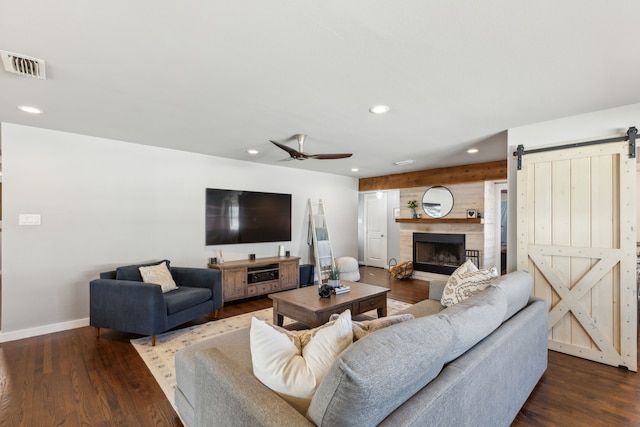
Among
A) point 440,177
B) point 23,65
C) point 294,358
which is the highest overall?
point 23,65

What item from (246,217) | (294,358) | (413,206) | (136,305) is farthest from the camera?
(413,206)

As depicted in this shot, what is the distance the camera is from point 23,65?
1.93m

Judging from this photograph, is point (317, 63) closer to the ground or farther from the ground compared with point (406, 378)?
farther from the ground

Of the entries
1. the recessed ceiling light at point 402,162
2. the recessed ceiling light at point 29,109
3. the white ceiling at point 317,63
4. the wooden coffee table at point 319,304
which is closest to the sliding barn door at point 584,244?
the white ceiling at point 317,63

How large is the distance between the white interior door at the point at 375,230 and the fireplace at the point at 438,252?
1.37 meters

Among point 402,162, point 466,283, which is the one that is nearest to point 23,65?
point 466,283

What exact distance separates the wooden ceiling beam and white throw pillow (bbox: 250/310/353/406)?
4809mm

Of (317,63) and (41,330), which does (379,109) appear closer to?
(317,63)

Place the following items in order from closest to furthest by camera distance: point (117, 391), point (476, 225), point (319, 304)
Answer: point (117, 391), point (319, 304), point (476, 225)

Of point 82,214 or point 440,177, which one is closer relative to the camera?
point 82,214

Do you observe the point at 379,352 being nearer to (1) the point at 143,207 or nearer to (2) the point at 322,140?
(2) the point at 322,140

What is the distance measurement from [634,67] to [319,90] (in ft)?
7.03

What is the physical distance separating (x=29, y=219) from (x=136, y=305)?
5.44 feet

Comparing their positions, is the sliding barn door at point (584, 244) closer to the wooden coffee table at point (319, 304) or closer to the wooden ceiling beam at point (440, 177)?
the wooden coffee table at point (319, 304)
